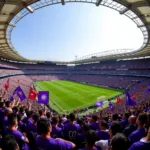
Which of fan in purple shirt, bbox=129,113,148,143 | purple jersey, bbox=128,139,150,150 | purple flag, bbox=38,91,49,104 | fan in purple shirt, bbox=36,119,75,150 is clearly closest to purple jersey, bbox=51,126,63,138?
fan in purple shirt, bbox=36,119,75,150

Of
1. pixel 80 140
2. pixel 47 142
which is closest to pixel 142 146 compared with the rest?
pixel 47 142

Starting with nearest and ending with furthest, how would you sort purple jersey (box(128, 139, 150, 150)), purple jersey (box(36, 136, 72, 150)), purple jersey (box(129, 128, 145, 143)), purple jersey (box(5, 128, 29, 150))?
purple jersey (box(128, 139, 150, 150)) → purple jersey (box(36, 136, 72, 150)) → purple jersey (box(129, 128, 145, 143)) → purple jersey (box(5, 128, 29, 150))

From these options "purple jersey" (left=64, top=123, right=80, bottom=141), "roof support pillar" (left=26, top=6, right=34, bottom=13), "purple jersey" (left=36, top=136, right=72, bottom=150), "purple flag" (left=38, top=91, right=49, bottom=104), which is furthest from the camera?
"roof support pillar" (left=26, top=6, right=34, bottom=13)

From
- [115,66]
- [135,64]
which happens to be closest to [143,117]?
[135,64]

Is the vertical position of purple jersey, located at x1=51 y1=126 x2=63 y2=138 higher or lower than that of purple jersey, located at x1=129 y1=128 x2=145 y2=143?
lower

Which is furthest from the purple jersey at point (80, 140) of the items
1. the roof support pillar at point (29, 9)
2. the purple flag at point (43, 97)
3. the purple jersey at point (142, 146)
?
the roof support pillar at point (29, 9)

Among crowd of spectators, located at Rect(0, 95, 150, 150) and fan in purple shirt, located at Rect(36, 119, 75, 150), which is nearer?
crowd of spectators, located at Rect(0, 95, 150, 150)

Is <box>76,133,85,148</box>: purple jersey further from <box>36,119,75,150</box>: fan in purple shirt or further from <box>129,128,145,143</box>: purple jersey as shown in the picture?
<box>36,119,75,150</box>: fan in purple shirt

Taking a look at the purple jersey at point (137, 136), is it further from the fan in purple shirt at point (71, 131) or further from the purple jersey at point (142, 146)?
the fan in purple shirt at point (71, 131)

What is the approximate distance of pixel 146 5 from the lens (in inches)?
623

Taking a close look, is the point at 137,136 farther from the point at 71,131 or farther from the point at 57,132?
the point at 57,132

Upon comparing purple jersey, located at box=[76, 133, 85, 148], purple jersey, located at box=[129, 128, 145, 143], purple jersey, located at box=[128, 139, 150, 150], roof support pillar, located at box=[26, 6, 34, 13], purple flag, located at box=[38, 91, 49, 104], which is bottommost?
purple jersey, located at box=[76, 133, 85, 148]

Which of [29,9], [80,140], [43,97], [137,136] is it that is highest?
[29,9]

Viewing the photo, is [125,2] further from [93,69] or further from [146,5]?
[93,69]
